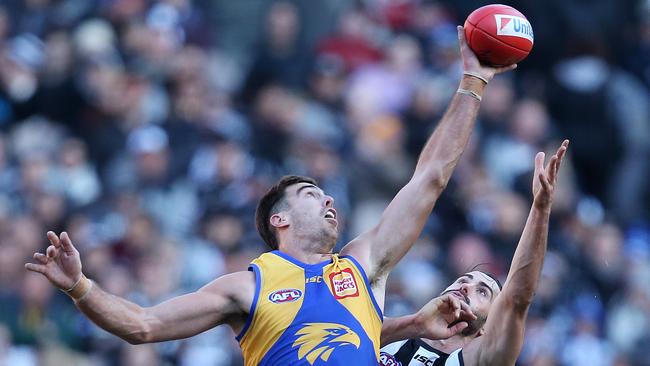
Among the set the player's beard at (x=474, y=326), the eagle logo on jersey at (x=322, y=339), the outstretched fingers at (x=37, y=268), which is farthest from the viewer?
the player's beard at (x=474, y=326)

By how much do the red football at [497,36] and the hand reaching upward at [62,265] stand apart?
2.38 m

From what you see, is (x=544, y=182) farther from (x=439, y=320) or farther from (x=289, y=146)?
(x=289, y=146)

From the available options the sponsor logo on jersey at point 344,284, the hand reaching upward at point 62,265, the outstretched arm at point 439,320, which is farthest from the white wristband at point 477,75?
the hand reaching upward at point 62,265

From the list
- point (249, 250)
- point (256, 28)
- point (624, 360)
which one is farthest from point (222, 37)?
point (624, 360)

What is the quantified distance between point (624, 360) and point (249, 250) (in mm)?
3525

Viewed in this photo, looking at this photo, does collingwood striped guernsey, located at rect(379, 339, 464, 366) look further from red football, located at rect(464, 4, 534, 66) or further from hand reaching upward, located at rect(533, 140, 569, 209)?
red football, located at rect(464, 4, 534, 66)

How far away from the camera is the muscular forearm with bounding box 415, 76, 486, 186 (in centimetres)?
687

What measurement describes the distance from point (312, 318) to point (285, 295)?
7.2 inches

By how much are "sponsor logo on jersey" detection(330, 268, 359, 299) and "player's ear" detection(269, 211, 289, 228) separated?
60 centimetres

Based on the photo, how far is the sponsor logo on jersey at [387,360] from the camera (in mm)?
7172

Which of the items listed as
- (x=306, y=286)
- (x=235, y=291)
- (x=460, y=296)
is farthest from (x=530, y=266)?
(x=235, y=291)

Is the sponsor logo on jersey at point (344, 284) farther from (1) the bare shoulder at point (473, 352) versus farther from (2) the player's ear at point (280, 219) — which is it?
(1) the bare shoulder at point (473, 352)

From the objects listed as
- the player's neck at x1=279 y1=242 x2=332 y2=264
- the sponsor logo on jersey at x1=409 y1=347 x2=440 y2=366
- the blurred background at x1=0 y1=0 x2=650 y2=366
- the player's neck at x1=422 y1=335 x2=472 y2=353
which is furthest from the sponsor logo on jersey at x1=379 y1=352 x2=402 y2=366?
the blurred background at x1=0 y1=0 x2=650 y2=366

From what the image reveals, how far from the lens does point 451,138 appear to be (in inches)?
272
